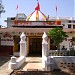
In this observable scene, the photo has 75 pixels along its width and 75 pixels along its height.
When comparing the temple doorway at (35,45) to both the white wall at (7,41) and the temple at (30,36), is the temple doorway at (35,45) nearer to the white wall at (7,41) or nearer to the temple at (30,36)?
the temple at (30,36)

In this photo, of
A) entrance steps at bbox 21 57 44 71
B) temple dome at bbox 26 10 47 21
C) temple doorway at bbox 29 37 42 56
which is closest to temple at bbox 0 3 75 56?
temple doorway at bbox 29 37 42 56

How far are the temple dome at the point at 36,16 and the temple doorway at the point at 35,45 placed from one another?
328 cm

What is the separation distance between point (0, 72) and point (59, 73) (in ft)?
12.3

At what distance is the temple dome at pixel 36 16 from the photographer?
28.1m

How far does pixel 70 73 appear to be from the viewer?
48.2 ft

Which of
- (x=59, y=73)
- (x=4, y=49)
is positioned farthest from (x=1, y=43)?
(x=59, y=73)

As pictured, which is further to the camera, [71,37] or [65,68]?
[71,37]

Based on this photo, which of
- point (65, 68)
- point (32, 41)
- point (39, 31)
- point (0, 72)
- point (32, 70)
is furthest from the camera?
point (32, 41)

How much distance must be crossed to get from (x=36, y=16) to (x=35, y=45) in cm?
421

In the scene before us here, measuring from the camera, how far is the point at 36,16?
2823 centimetres

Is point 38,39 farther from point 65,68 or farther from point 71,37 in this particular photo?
point 65,68

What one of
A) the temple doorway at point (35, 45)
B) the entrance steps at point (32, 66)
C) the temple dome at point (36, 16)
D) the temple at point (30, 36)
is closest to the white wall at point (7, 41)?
the temple at point (30, 36)

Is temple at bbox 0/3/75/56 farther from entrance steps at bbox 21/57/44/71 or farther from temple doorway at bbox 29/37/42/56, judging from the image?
entrance steps at bbox 21/57/44/71

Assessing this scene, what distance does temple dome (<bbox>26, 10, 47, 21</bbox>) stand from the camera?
28.1 meters
